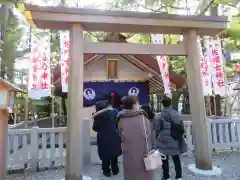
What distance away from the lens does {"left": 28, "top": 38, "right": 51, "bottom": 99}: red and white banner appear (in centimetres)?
761

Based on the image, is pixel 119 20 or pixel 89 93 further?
pixel 89 93

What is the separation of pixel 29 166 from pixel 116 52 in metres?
4.04

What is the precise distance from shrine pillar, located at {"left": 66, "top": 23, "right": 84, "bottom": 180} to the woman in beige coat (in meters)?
1.63

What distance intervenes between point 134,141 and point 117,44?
263 cm

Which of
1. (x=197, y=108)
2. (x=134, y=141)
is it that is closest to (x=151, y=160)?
(x=134, y=141)

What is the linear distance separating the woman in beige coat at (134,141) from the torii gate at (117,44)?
1680 millimetres

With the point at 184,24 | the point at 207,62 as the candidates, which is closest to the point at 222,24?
the point at 184,24

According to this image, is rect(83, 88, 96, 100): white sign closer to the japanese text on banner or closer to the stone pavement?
the stone pavement

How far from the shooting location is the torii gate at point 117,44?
4906 mm

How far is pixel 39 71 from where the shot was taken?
7770mm

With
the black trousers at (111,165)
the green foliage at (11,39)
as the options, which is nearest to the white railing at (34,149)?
the black trousers at (111,165)

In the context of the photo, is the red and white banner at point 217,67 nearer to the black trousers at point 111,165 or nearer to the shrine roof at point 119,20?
the shrine roof at point 119,20

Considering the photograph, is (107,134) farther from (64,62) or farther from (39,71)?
(64,62)

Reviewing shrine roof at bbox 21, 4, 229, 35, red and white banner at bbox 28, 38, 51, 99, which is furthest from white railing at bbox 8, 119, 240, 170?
shrine roof at bbox 21, 4, 229, 35
